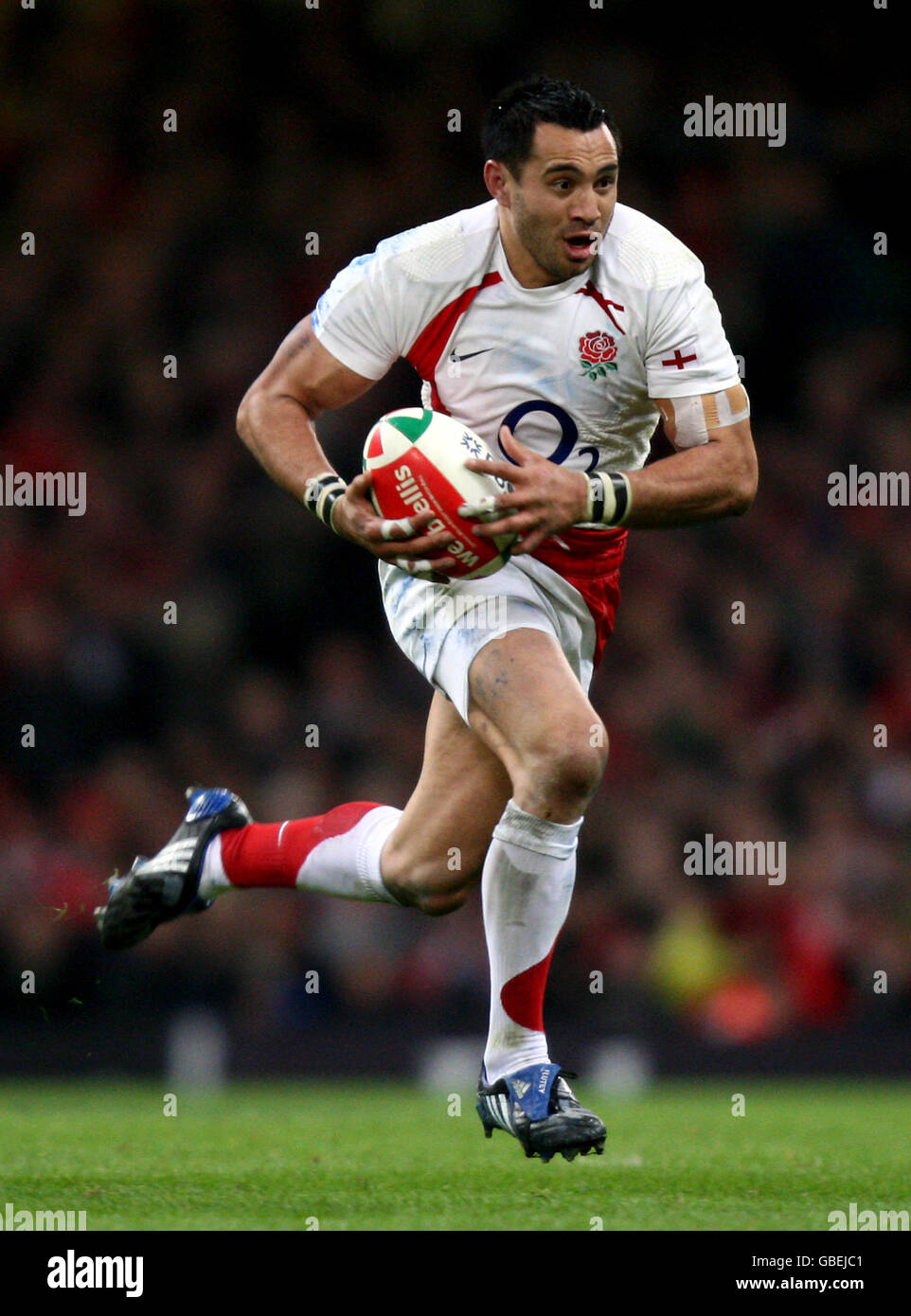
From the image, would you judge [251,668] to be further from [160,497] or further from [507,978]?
[507,978]

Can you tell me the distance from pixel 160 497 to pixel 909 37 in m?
6.10

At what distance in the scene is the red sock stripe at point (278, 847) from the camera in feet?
17.8

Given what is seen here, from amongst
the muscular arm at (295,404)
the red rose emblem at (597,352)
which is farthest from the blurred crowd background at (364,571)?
the red rose emblem at (597,352)

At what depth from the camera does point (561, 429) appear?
5172mm

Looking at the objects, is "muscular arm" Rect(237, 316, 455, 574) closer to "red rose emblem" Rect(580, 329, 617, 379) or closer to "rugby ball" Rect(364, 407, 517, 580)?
"rugby ball" Rect(364, 407, 517, 580)

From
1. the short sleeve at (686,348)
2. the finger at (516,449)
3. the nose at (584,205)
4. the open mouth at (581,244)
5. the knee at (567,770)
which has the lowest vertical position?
the knee at (567,770)

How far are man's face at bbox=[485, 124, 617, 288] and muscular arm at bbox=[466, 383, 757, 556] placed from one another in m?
0.45

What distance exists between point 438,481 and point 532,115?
3.23 ft

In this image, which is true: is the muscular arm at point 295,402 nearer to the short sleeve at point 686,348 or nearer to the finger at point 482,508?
the finger at point 482,508

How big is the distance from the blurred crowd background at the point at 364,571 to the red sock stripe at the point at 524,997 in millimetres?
5119

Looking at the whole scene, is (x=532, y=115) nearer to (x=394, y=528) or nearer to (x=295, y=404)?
(x=295, y=404)

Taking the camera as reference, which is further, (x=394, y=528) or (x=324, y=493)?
(x=324, y=493)

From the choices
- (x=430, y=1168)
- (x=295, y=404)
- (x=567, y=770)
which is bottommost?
(x=430, y=1168)

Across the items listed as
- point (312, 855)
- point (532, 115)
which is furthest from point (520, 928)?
point (532, 115)
